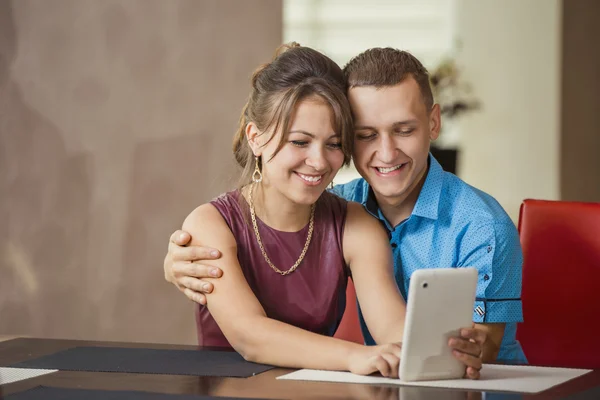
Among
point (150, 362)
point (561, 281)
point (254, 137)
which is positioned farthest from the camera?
point (561, 281)

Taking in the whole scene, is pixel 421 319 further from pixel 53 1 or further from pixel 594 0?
pixel 594 0

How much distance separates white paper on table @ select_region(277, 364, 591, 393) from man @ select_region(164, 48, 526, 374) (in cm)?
25

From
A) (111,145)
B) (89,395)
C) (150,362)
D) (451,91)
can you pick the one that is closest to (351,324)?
(150,362)

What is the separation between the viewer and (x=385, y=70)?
196 centimetres

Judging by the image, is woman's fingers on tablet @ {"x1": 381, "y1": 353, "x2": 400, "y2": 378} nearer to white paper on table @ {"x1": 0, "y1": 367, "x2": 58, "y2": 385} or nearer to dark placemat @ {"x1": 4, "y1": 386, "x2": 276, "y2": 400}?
dark placemat @ {"x1": 4, "y1": 386, "x2": 276, "y2": 400}

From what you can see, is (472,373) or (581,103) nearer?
(472,373)

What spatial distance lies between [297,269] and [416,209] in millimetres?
314

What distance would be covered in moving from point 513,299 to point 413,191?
1.16ft

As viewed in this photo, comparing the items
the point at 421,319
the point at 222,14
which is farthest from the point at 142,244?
the point at 421,319

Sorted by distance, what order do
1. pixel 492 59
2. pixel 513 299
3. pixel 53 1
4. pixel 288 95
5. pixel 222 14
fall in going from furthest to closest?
pixel 492 59 < pixel 222 14 < pixel 53 1 < pixel 513 299 < pixel 288 95

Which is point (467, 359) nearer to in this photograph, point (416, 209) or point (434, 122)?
point (416, 209)

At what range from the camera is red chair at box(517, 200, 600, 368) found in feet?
7.24

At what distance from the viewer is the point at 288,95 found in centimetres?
180

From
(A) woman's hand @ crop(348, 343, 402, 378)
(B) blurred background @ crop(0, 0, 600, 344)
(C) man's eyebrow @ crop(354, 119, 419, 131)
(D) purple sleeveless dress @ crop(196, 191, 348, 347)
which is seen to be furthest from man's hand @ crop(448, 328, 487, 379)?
(B) blurred background @ crop(0, 0, 600, 344)
